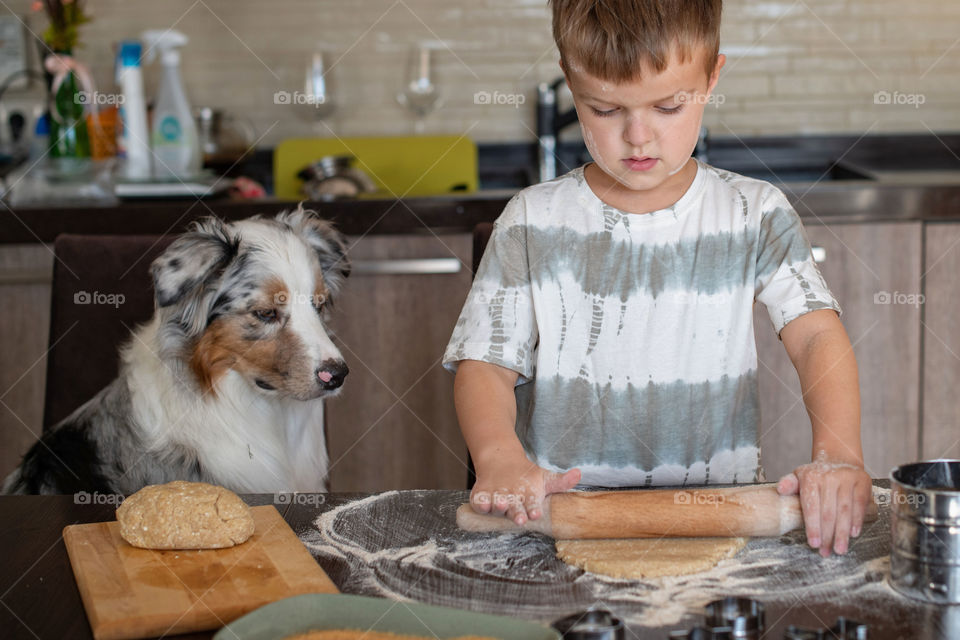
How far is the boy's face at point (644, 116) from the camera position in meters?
1.17

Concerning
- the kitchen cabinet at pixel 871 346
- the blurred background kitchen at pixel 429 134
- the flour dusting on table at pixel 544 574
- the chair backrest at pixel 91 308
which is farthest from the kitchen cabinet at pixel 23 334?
the kitchen cabinet at pixel 871 346

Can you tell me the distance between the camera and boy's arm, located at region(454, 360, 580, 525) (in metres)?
1.00

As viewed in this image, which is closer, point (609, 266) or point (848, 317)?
point (609, 266)

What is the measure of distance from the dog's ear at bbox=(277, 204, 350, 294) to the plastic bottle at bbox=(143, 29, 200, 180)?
0.91 meters

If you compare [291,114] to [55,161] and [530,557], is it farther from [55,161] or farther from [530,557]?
[530,557]

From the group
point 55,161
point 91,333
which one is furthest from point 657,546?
point 55,161

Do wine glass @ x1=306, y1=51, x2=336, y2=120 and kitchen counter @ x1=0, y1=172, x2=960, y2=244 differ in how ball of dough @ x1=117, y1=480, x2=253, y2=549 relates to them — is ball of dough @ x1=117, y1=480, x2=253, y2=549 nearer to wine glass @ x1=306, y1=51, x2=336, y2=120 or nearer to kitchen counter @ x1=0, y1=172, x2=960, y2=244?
kitchen counter @ x1=0, y1=172, x2=960, y2=244

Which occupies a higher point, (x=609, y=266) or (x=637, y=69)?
(x=637, y=69)

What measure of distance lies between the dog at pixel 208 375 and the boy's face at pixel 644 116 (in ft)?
1.77

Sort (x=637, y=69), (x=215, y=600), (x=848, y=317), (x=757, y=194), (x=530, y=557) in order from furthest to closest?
(x=848, y=317), (x=757, y=194), (x=637, y=69), (x=530, y=557), (x=215, y=600)

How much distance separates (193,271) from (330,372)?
0.84 ft

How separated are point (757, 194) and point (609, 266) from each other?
0.23 metres

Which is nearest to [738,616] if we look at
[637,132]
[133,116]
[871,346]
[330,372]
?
[637,132]

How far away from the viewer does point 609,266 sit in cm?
138
